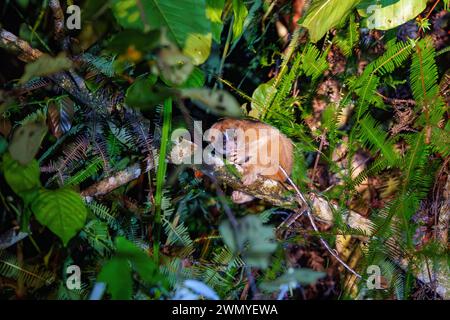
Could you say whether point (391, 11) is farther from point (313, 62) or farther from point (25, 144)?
point (25, 144)

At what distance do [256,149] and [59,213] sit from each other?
→ 2.25 ft

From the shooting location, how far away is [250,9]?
5.71ft

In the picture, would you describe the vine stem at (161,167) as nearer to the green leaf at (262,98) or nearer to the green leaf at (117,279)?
the green leaf at (117,279)

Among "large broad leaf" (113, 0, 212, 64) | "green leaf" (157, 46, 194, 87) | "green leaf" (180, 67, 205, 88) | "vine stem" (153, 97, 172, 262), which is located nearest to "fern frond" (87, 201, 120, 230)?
"vine stem" (153, 97, 172, 262)

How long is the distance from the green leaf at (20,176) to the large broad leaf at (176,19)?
43cm

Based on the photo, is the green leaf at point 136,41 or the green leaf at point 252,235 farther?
the green leaf at point 252,235

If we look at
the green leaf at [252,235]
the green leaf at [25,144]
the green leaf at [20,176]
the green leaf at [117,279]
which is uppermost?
the green leaf at [25,144]

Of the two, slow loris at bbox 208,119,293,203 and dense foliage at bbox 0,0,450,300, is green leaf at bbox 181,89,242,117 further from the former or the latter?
slow loris at bbox 208,119,293,203

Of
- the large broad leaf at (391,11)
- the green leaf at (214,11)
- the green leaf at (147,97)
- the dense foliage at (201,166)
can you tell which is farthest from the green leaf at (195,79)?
the large broad leaf at (391,11)

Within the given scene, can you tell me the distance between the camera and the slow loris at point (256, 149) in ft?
4.82

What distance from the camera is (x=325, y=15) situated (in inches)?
52.7
